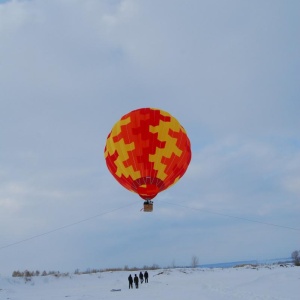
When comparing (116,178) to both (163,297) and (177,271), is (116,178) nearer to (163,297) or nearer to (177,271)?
(163,297)

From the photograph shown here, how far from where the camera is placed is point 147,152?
2281 centimetres

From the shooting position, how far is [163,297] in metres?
23.2

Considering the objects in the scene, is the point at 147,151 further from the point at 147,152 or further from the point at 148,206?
the point at 148,206

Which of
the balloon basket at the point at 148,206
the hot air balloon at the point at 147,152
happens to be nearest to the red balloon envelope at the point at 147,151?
the hot air balloon at the point at 147,152

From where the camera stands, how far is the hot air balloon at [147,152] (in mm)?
22906

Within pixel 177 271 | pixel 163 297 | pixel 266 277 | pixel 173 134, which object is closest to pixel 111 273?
pixel 177 271

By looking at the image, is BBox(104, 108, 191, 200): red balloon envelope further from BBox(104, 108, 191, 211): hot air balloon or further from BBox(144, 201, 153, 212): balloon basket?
BBox(144, 201, 153, 212): balloon basket

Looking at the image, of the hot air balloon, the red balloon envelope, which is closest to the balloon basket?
the hot air balloon

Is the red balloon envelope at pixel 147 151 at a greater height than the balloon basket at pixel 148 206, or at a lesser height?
greater

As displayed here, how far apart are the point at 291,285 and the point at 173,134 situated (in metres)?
12.5

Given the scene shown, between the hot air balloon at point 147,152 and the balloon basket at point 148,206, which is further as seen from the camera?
the balloon basket at point 148,206

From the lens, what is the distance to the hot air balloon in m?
22.9

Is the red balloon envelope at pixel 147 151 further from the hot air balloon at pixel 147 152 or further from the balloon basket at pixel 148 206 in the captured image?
the balloon basket at pixel 148 206

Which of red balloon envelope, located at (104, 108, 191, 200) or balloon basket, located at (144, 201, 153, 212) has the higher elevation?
red balloon envelope, located at (104, 108, 191, 200)
